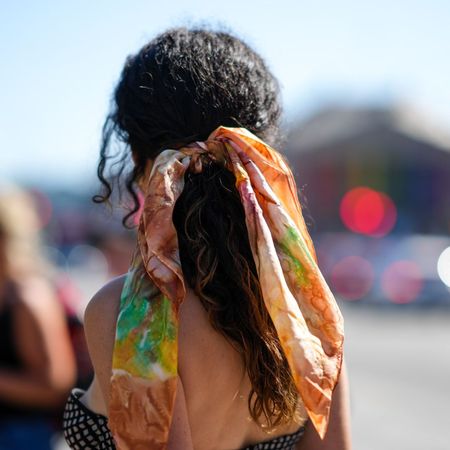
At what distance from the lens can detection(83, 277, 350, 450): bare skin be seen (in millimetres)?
1561

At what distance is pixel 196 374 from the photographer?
158 centimetres

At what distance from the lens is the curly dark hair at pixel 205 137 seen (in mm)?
1599

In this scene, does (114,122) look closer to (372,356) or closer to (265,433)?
(265,433)

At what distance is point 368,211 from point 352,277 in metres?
17.3

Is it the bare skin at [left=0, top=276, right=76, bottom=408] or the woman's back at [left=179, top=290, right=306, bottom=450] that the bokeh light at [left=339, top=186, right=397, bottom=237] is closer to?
the bare skin at [left=0, top=276, right=76, bottom=408]

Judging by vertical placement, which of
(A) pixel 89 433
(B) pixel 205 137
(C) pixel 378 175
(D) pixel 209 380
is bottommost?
(C) pixel 378 175

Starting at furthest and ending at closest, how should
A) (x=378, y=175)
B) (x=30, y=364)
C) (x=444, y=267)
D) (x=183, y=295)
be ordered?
(x=378, y=175) < (x=444, y=267) < (x=30, y=364) < (x=183, y=295)

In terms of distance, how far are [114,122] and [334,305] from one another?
69 centimetres

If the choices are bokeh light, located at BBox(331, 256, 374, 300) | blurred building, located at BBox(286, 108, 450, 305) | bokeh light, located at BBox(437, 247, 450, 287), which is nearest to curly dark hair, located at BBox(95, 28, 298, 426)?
bokeh light, located at BBox(437, 247, 450, 287)

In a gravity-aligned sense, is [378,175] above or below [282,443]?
below

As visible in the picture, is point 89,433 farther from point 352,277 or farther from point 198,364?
point 352,277

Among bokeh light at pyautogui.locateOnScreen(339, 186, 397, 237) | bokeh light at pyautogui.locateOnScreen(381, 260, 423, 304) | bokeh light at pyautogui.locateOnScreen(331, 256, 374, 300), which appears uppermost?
bokeh light at pyautogui.locateOnScreen(381, 260, 423, 304)

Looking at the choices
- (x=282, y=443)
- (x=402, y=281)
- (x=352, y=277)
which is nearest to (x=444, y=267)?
(x=402, y=281)

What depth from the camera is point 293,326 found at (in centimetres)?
151
